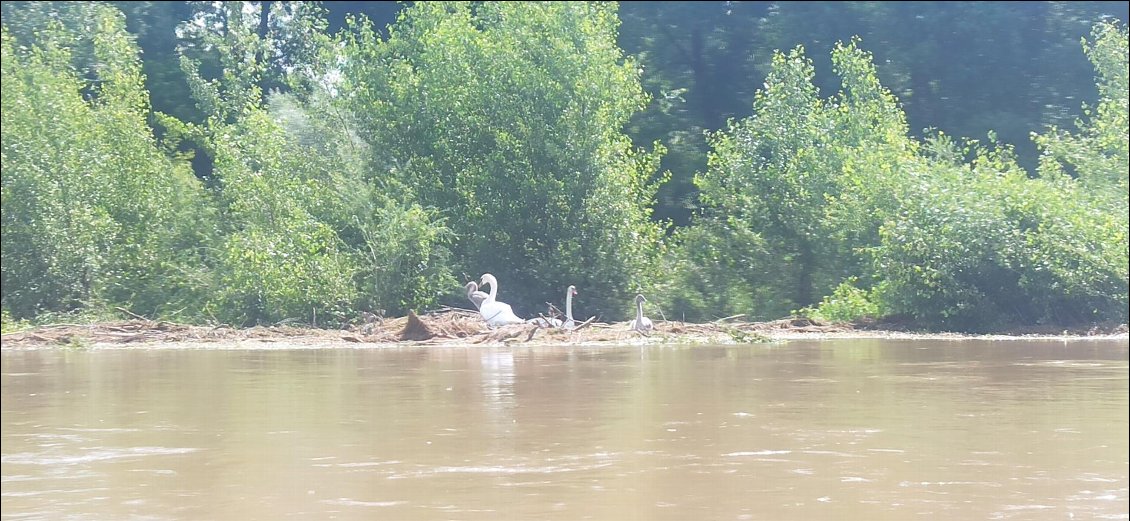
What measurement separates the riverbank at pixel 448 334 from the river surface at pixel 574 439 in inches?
145

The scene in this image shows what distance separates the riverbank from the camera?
850 inches

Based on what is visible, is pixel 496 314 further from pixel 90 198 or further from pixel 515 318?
pixel 90 198

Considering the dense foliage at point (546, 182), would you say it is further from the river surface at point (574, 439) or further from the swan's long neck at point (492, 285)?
the river surface at point (574, 439)

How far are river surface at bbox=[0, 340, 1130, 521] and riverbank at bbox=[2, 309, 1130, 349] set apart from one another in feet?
12.1

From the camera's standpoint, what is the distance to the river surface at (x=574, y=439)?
827 cm

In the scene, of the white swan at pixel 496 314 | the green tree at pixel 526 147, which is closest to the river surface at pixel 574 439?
the white swan at pixel 496 314

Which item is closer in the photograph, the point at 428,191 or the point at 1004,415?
the point at 1004,415

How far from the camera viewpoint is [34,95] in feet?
92.8

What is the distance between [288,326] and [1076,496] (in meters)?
17.5

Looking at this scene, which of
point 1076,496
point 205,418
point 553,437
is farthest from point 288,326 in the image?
point 1076,496

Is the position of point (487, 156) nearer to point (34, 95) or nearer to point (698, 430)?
point (34, 95)

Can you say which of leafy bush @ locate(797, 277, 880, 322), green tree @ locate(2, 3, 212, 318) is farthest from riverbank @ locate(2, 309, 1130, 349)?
green tree @ locate(2, 3, 212, 318)

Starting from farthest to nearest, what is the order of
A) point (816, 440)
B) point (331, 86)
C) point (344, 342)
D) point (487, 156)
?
Result: point (331, 86) < point (487, 156) < point (344, 342) < point (816, 440)

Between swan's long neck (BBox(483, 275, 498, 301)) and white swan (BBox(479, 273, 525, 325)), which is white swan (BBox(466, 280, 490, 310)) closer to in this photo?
swan's long neck (BBox(483, 275, 498, 301))
